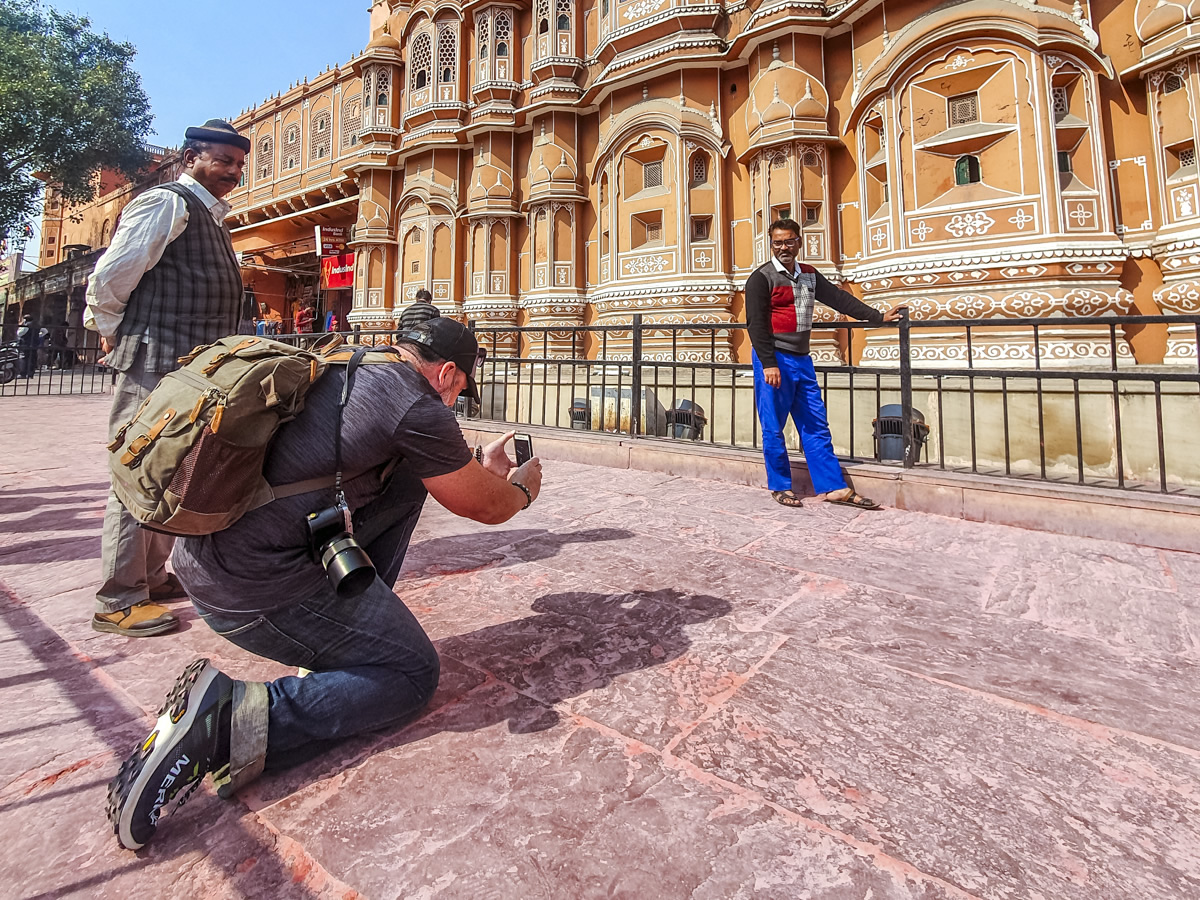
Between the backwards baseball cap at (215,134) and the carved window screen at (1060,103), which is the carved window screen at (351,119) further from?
the backwards baseball cap at (215,134)

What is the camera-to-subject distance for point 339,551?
1258 millimetres

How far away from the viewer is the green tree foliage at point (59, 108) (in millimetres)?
19109

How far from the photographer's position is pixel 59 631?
2.02m

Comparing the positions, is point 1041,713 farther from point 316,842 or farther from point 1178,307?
point 1178,307

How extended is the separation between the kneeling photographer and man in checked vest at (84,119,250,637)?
3.39ft

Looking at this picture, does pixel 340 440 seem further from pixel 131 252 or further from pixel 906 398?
pixel 906 398

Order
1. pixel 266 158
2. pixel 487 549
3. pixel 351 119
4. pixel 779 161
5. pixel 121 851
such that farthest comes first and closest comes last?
1. pixel 266 158
2. pixel 351 119
3. pixel 779 161
4. pixel 487 549
5. pixel 121 851

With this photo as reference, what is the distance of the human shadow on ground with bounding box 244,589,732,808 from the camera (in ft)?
4.64

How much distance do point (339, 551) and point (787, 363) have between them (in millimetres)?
3565

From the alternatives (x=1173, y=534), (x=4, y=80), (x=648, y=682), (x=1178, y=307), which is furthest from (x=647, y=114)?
(x=4, y=80)

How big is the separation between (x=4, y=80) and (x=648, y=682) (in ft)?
94.1

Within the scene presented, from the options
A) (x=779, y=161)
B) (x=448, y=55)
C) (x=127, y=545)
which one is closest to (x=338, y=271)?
(x=448, y=55)

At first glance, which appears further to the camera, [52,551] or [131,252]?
[52,551]

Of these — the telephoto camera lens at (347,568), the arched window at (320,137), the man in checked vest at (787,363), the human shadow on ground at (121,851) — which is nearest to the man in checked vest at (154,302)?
the human shadow on ground at (121,851)
